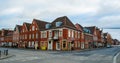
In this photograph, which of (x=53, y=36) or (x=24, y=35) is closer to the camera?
(x=53, y=36)

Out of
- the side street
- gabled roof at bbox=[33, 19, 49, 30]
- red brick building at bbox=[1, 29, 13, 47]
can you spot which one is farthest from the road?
red brick building at bbox=[1, 29, 13, 47]

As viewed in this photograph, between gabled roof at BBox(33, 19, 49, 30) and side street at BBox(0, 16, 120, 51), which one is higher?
gabled roof at BBox(33, 19, 49, 30)

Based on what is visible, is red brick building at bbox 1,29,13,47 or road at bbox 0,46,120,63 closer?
road at bbox 0,46,120,63

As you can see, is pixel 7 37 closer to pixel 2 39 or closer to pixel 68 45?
pixel 2 39

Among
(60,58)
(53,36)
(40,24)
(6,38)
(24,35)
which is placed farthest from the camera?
(6,38)

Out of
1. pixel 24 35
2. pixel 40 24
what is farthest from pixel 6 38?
pixel 40 24

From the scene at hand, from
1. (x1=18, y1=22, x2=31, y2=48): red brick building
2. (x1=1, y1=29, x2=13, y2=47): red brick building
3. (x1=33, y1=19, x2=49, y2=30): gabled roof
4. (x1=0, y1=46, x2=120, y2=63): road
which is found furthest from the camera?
(x1=1, y1=29, x2=13, y2=47): red brick building

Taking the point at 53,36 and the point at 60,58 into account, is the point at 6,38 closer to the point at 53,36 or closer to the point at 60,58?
the point at 53,36

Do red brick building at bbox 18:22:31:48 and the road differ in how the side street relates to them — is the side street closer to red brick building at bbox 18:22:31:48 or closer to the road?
red brick building at bbox 18:22:31:48

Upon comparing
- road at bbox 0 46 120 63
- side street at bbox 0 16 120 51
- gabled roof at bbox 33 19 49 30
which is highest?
gabled roof at bbox 33 19 49 30

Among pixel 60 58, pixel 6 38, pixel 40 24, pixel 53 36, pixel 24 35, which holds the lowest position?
pixel 60 58

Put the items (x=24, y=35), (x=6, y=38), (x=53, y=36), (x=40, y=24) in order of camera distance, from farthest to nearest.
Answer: (x=6, y=38) → (x=24, y=35) → (x=40, y=24) → (x=53, y=36)

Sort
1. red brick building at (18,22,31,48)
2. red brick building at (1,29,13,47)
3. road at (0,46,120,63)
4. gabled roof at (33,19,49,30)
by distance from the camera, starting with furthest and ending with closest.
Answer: red brick building at (1,29,13,47) → red brick building at (18,22,31,48) → gabled roof at (33,19,49,30) → road at (0,46,120,63)

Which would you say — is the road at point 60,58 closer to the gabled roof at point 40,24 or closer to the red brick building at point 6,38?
the gabled roof at point 40,24
